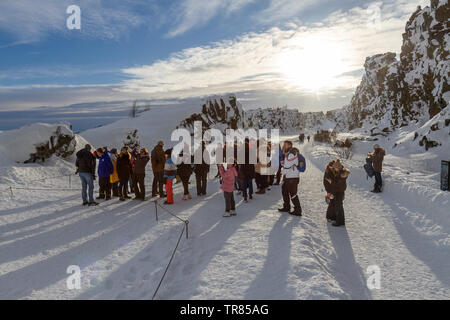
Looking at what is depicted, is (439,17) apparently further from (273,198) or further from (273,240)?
(273,240)

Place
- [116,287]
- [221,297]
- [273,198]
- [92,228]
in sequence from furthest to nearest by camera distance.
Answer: [273,198], [92,228], [116,287], [221,297]

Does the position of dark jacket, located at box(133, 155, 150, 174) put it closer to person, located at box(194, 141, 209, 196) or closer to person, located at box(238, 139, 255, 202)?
person, located at box(194, 141, 209, 196)

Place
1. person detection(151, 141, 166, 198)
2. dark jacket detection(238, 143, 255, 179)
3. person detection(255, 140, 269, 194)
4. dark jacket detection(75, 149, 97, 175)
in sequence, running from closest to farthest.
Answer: dark jacket detection(75, 149, 97, 175), dark jacket detection(238, 143, 255, 179), person detection(151, 141, 166, 198), person detection(255, 140, 269, 194)

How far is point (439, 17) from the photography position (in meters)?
37.7

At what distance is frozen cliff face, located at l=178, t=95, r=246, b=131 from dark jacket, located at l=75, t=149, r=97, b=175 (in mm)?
38144

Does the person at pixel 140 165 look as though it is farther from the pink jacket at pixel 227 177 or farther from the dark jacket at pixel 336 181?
the dark jacket at pixel 336 181

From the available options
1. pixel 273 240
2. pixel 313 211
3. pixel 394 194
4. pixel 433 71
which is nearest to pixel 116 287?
pixel 273 240

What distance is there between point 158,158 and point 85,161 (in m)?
2.38

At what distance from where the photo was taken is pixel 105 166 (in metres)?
9.09

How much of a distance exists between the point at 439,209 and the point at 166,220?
7823 millimetres

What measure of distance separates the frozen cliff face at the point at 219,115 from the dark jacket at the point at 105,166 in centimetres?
3762

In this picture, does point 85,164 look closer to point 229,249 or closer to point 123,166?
point 123,166

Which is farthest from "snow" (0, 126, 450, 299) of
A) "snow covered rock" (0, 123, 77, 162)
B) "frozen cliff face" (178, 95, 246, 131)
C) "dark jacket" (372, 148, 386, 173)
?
"frozen cliff face" (178, 95, 246, 131)

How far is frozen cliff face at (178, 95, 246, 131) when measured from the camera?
4838 cm
